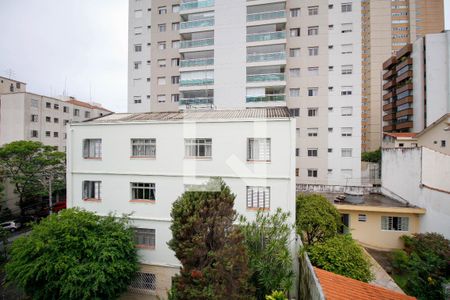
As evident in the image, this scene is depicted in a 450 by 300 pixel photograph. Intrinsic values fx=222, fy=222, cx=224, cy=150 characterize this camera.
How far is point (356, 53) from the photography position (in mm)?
23688

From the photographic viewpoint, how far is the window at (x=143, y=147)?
11.5m

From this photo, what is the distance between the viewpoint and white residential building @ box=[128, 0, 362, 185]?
77.7 feet

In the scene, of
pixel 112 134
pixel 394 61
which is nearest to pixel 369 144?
pixel 394 61

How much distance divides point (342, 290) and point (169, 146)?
9.00 metres

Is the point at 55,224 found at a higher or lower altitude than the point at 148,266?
higher

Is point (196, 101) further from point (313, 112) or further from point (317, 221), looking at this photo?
point (317, 221)

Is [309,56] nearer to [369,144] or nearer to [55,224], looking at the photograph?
[55,224]

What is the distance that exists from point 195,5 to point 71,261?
89.5 feet

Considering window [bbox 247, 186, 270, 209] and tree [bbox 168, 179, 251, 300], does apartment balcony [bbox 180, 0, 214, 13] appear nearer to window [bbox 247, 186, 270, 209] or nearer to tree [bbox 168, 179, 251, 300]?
window [bbox 247, 186, 270, 209]

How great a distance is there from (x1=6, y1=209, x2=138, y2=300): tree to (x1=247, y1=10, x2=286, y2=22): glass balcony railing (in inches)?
951

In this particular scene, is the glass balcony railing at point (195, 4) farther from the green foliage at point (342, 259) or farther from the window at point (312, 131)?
the green foliage at point (342, 259)

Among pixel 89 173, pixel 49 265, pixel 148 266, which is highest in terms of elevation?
pixel 89 173

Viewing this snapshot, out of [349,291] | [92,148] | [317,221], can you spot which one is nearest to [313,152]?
[317,221]

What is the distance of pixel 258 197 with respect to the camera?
1042 centimetres
